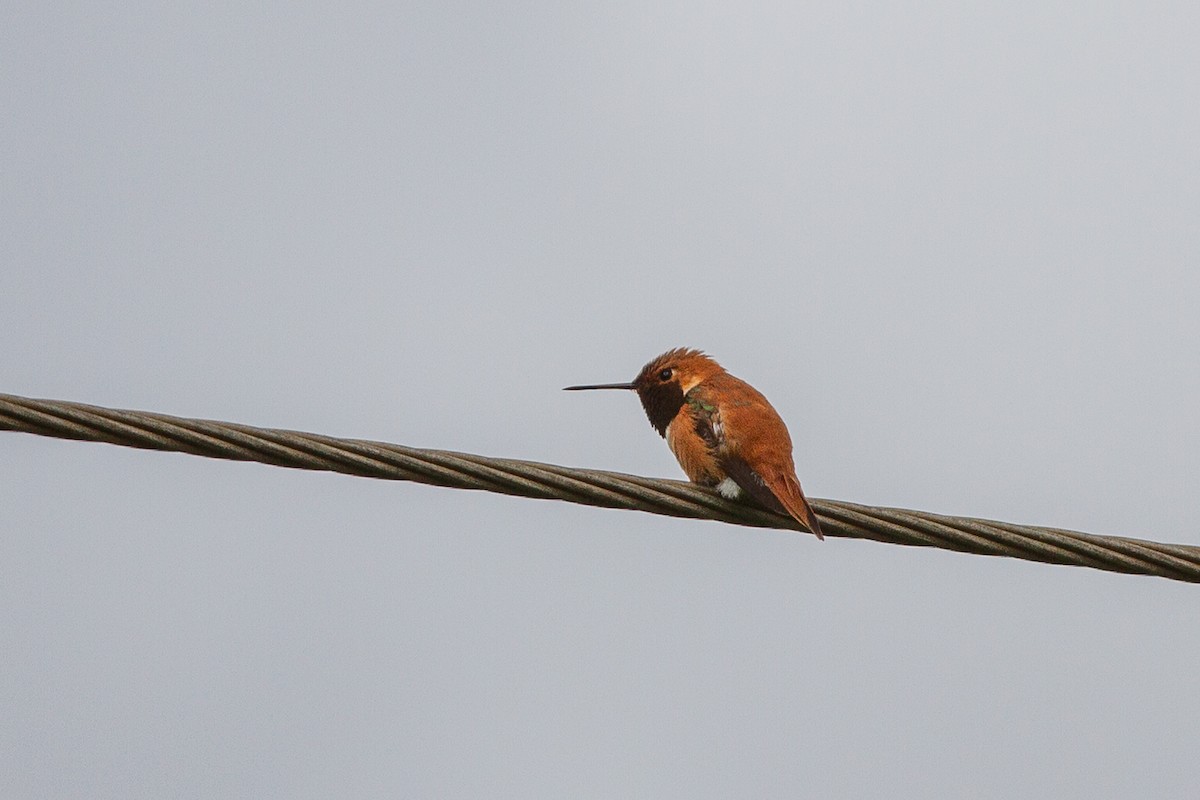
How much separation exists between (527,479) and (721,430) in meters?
2.80

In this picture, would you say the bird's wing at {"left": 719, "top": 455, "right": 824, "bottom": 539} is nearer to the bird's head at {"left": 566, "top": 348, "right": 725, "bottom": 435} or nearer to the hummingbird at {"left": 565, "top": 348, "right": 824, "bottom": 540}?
the hummingbird at {"left": 565, "top": 348, "right": 824, "bottom": 540}

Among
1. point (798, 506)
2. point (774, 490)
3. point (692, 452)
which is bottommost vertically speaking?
point (798, 506)

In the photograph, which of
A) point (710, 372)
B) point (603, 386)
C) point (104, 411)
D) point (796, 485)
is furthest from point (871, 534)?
point (603, 386)

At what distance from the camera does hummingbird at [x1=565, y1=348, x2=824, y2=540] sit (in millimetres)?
7205

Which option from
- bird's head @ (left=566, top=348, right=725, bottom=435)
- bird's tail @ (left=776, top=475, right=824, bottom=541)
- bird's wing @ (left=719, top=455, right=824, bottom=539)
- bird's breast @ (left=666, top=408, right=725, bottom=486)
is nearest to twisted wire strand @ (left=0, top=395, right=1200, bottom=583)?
bird's tail @ (left=776, top=475, right=824, bottom=541)

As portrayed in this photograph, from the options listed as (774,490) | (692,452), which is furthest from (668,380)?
(774,490)

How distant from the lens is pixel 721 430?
7.99m

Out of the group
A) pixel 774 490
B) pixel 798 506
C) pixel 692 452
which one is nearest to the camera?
pixel 798 506

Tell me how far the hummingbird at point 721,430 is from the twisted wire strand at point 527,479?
28.8 inches

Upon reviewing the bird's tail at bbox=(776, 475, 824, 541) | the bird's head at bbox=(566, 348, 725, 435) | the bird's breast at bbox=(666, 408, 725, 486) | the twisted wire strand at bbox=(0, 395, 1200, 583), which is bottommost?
the twisted wire strand at bbox=(0, 395, 1200, 583)

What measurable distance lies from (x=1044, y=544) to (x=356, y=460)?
237 centimetres

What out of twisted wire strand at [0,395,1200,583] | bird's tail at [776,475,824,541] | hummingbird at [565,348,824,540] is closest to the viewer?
twisted wire strand at [0,395,1200,583]

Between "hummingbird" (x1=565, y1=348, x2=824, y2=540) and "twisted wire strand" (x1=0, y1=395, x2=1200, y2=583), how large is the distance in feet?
2.40

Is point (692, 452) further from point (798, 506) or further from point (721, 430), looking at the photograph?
point (798, 506)
